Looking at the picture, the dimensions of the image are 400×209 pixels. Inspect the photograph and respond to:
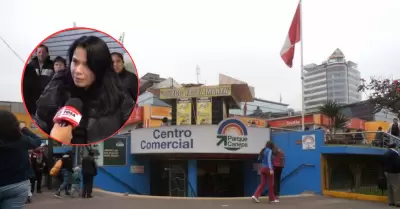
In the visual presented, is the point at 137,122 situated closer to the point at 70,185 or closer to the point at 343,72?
the point at 70,185

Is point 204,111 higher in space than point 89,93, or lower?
higher

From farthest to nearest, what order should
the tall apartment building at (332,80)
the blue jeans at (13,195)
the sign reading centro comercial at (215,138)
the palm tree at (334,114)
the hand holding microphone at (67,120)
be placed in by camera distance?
the tall apartment building at (332,80) < the palm tree at (334,114) < the sign reading centro comercial at (215,138) < the hand holding microphone at (67,120) < the blue jeans at (13,195)

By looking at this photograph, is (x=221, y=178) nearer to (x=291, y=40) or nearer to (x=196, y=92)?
(x=196, y=92)

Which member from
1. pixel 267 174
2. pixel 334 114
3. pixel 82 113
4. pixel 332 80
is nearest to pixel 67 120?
pixel 82 113

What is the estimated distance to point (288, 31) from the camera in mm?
18328

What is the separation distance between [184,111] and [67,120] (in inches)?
712

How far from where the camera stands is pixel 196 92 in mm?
25219

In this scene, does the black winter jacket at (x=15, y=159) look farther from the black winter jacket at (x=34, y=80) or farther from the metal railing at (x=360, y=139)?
the metal railing at (x=360, y=139)

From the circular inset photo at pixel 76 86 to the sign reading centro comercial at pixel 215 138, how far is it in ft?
30.7

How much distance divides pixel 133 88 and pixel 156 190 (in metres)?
12.0

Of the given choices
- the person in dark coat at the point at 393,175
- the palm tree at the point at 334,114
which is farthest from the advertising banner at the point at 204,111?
the person in dark coat at the point at 393,175

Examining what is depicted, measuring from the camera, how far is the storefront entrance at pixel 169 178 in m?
19.0

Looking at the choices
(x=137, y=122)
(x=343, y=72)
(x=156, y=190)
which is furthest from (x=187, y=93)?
(x=343, y=72)

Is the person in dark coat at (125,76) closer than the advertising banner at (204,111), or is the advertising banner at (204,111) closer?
the person in dark coat at (125,76)
